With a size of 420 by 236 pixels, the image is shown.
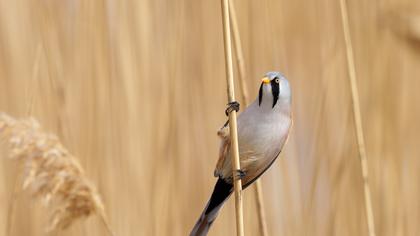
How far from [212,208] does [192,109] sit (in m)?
0.49

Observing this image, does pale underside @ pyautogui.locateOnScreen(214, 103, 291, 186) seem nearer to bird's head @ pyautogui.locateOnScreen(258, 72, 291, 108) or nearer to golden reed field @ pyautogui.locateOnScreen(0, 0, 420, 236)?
bird's head @ pyautogui.locateOnScreen(258, 72, 291, 108)

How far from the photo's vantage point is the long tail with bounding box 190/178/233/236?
4.06ft

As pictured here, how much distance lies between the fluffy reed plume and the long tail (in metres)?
0.23

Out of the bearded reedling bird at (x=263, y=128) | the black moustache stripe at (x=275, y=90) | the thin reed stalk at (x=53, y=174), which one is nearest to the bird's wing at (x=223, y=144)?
the bearded reedling bird at (x=263, y=128)

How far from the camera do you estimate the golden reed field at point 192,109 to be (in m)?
1.61

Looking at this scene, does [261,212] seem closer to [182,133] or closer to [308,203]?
[308,203]

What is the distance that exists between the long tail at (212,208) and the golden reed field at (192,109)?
328mm

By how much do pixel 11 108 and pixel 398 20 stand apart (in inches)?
39.7

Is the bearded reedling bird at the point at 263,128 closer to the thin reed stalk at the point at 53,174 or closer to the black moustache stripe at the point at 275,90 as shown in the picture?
the black moustache stripe at the point at 275,90

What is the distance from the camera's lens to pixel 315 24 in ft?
5.74

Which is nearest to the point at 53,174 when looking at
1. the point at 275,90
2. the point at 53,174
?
the point at 53,174

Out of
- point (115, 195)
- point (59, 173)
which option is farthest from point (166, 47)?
point (59, 173)

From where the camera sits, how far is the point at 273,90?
121 cm

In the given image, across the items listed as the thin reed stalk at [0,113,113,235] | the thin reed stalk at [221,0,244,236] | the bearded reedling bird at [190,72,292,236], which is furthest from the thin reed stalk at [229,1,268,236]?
the thin reed stalk at [0,113,113,235]
